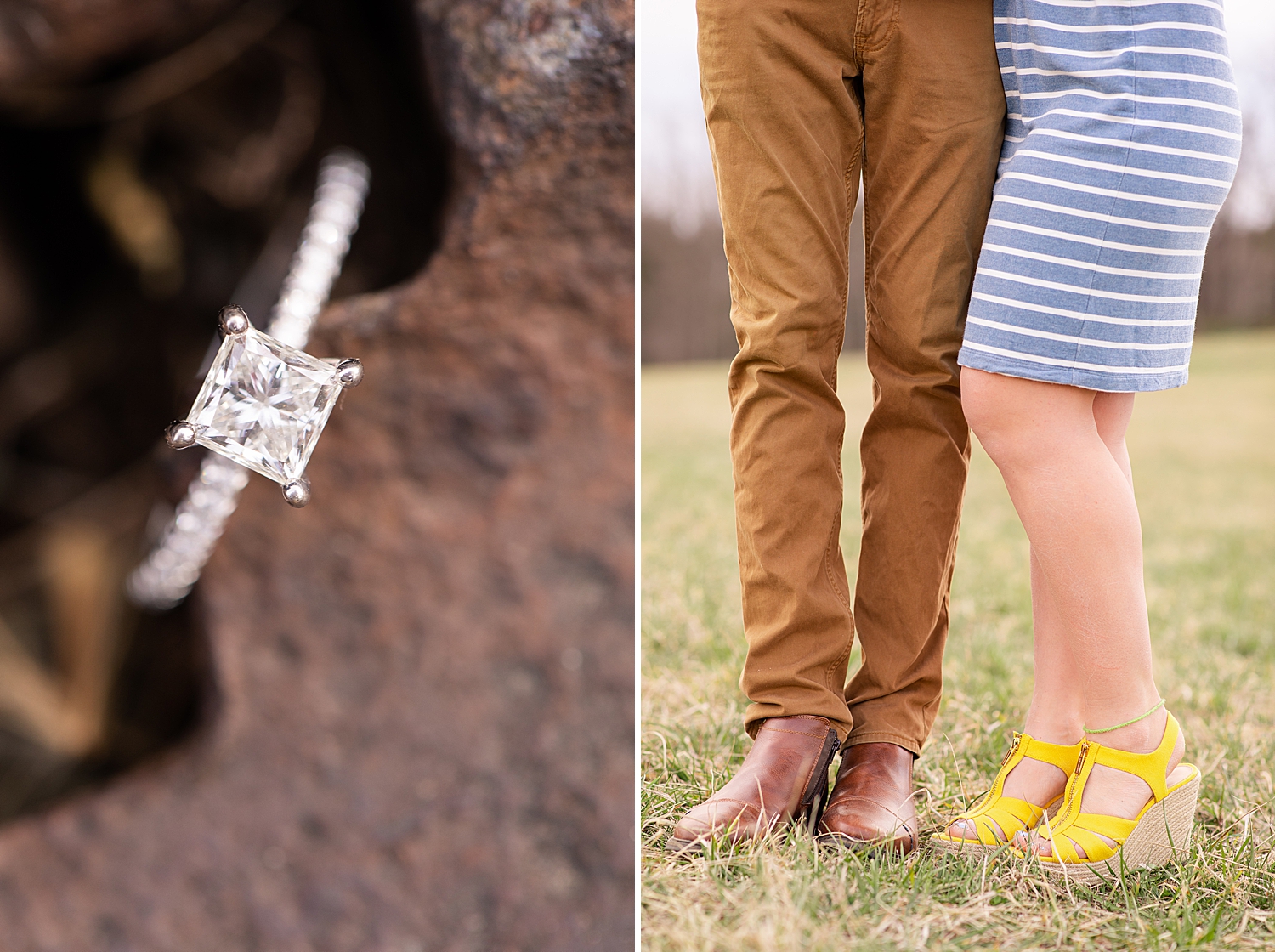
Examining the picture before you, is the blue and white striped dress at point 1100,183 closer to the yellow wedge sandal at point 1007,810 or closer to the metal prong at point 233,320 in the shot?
the yellow wedge sandal at point 1007,810

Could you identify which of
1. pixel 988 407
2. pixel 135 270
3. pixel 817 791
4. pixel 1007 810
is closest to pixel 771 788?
pixel 817 791

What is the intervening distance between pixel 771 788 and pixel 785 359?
13.7 inches

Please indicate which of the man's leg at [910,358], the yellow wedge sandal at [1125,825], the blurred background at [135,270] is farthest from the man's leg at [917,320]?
the blurred background at [135,270]

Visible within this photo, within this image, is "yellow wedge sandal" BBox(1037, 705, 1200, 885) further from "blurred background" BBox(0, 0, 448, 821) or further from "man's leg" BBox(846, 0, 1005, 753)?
"blurred background" BBox(0, 0, 448, 821)

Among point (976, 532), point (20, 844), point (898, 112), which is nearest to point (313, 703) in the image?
point (20, 844)

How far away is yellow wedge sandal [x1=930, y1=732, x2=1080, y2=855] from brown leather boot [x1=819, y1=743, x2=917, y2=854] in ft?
0.12

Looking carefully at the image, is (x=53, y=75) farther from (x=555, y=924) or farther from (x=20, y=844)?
(x=555, y=924)

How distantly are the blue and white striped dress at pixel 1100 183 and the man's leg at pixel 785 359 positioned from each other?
0.13 m

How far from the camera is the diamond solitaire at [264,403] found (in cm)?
58

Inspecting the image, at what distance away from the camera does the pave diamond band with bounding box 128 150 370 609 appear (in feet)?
1.88

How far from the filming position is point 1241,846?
842 mm

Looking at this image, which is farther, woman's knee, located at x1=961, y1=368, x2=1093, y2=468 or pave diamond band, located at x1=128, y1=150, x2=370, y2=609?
woman's knee, located at x1=961, y1=368, x2=1093, y2=468

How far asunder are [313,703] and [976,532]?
6.65ft


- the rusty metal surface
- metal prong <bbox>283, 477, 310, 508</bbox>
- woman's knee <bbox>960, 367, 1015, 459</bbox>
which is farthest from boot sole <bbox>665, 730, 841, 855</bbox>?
metal prong <bbox>283, 477, 310, 508</bbox>
